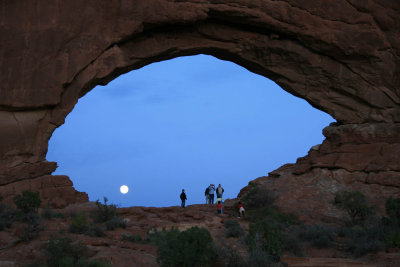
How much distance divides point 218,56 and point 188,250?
591 inches

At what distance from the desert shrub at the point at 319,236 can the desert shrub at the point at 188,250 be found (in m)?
4.97

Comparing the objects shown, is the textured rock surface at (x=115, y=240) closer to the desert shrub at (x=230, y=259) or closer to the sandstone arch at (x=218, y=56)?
the desert shrub at (x=230, y=259)

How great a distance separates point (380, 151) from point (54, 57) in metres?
15.4

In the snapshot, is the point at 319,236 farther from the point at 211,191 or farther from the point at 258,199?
the point at 211,191

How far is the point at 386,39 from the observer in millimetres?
20391

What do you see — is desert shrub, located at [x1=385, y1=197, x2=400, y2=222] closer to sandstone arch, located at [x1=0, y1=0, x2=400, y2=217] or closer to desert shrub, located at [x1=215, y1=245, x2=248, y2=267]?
sandstone arch, located at [x1=0, y1=0, x2=400, y2=217]

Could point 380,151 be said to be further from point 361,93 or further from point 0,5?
point 0,5

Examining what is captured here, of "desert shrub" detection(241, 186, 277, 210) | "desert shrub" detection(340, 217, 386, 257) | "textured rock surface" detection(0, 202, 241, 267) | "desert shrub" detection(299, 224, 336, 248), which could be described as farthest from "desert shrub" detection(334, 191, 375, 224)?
"textured rock surface" detection(0, 202, 241, 267)

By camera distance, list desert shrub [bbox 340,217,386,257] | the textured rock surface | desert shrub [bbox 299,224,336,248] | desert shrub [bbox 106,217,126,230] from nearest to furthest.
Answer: the textured rock surface < desert shrub [bbox 340,217,386,257] < desert shrub [bbox 299,224,336,248] < desert shrub [bbox 106,217,126,230]

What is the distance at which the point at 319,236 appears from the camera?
12.8m

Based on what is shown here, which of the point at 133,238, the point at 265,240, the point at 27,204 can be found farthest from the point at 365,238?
the point at 27,204

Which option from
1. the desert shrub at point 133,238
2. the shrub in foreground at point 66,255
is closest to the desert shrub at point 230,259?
the shrub in foreground at point 66,255

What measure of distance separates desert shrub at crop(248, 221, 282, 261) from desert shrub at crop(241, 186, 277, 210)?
28.3 feet

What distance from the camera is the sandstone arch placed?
16.8 meters
